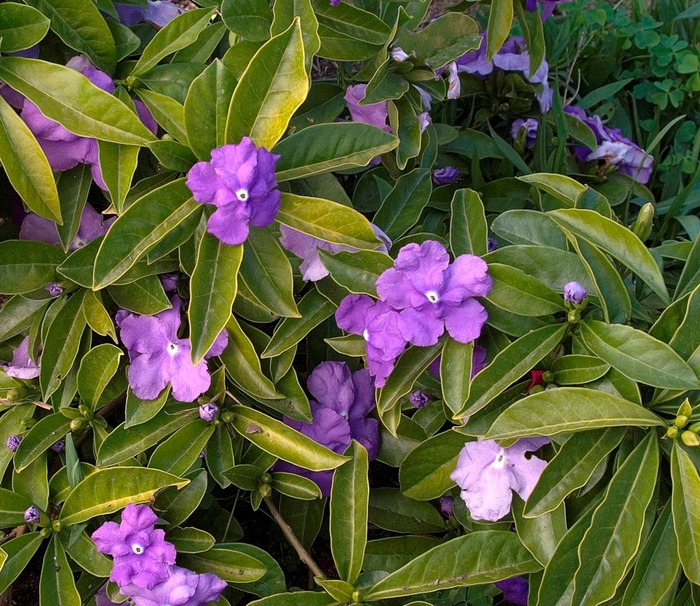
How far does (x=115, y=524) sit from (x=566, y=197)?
39.8 inches

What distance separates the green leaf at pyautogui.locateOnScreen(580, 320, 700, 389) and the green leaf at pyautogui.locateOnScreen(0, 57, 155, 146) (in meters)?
0.79

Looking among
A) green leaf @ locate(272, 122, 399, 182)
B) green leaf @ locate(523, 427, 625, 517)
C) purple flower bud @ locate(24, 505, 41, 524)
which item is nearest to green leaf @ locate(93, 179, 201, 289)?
green leaf @ locate(272, 122, 399, 182)

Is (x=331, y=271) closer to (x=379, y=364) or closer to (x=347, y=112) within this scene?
(x=379, y=364)

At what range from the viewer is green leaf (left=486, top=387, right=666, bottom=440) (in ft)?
3.71

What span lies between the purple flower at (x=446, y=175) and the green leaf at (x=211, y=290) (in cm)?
95

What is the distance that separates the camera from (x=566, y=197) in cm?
141

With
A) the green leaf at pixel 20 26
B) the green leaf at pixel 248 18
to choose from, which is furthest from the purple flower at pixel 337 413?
the green leaf at pixel 20 26

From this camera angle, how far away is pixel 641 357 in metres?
1.14

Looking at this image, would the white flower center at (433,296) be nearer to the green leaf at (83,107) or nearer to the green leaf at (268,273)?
the green leaf at (268,273)

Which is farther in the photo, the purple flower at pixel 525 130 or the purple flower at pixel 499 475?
the purple flower at pixel 525 130

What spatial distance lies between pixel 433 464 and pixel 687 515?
0.45 m

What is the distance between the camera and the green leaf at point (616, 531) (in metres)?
1.16

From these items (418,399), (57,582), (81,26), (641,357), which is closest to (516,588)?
(418,399)

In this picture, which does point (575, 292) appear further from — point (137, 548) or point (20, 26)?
point (20, 26)
